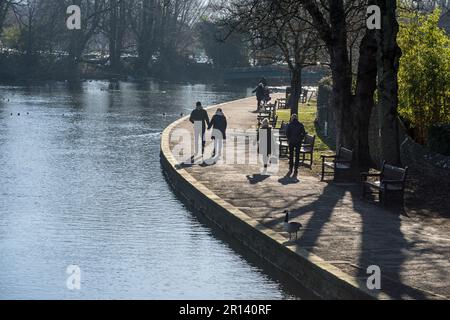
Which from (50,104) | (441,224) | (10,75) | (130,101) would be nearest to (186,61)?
(10,75)

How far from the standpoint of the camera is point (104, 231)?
22.2 metres

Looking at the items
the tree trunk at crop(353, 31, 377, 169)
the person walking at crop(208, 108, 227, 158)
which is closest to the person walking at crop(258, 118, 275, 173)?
the tree trunk at crop(353, 31, 377, 169)

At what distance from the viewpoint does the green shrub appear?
25625 mm

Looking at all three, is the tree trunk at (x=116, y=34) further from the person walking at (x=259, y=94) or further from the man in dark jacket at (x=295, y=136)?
the man in dark jacket at (x=295, y=136)

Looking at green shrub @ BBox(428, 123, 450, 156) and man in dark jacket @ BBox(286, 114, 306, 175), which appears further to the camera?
man in dark jacket @ BBox(286, 114, 306, 175)

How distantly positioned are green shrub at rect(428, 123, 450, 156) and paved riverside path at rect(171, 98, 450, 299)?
8.00ft

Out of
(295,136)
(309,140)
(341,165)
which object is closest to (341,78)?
(295,136)

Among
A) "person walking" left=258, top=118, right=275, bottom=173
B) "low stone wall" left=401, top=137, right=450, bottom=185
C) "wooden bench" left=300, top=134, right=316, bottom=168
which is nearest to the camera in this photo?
"low stone wall" left=401, top=137, right=450, bottom=185

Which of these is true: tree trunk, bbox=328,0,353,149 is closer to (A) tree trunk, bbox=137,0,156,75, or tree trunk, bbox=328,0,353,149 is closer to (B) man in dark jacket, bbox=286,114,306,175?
(B) man in dark jacket, bbox=286,114,306,175

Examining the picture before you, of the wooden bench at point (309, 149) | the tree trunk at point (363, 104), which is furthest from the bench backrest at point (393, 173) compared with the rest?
the wooden bench at point (309, 149)

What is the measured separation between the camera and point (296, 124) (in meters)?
27.9

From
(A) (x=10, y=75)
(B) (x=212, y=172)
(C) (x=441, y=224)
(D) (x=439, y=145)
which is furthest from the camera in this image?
(A) (x=10, y=75)
